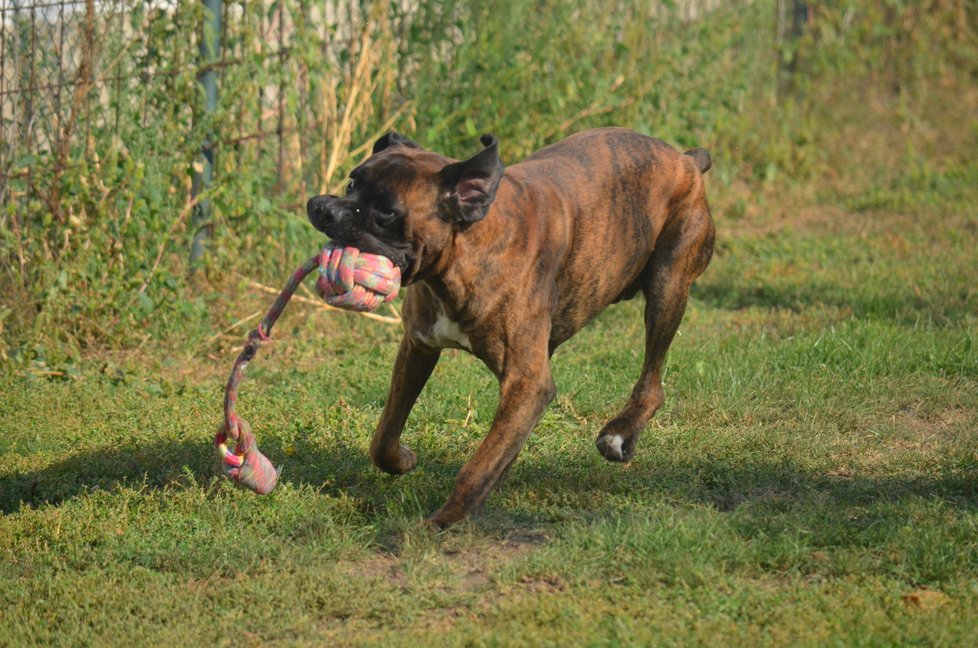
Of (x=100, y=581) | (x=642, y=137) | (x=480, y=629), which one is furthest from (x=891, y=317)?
(x=100, y=581)

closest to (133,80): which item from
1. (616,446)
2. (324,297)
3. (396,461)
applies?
(396,461)

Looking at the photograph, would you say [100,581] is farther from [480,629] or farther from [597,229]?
[597,229]

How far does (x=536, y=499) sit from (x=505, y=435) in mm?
456

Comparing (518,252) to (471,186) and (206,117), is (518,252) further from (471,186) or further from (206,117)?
(206,117)

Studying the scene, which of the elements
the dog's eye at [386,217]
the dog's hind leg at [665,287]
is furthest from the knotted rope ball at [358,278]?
the dog's hind leg at [665,287]

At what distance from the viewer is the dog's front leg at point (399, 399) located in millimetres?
5145

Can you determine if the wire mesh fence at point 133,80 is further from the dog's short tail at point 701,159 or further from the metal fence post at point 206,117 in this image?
the dog's short tail at point 701,159

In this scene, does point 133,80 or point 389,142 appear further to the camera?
point 133,80

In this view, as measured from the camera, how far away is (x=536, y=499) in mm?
5094

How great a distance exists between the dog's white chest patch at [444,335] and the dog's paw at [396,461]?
537 mm

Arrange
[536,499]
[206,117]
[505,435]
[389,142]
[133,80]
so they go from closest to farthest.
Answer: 1. [505,435]
2. [389,142]
3. [536,499]
4. [206,117]
5. [133,80]

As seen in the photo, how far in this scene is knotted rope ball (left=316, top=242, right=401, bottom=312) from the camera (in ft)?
14.3

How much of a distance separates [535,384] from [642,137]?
58.5 inches

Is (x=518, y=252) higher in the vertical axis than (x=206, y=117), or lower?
higher
